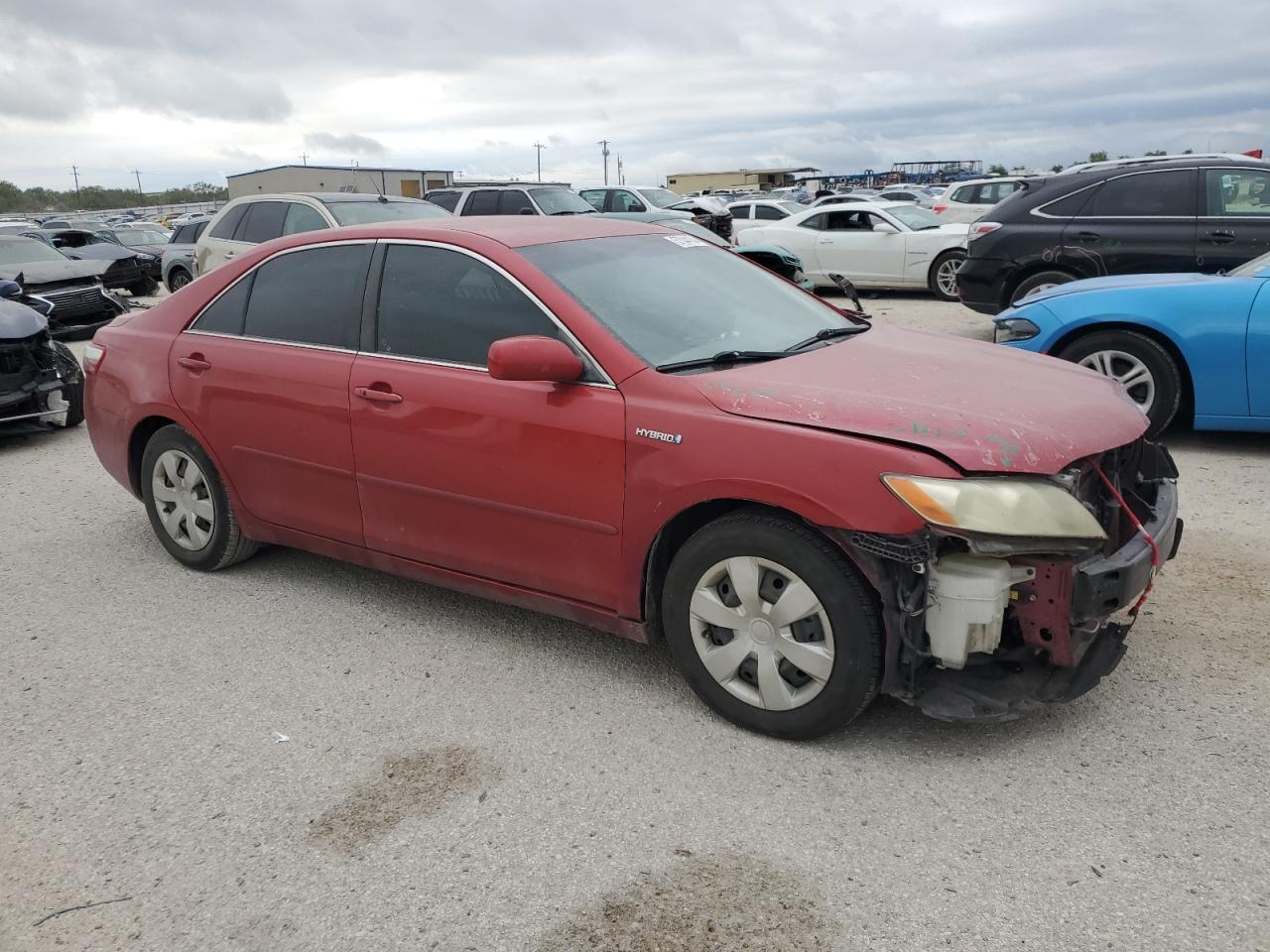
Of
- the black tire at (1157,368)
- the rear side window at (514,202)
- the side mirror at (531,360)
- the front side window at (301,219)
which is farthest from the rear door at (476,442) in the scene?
the rear side window at (514,202)

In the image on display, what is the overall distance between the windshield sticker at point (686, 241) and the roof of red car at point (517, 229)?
6 cm

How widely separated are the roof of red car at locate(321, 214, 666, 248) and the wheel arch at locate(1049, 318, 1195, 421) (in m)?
3.36

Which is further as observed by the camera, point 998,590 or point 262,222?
point 262,222

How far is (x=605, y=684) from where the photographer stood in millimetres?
3730

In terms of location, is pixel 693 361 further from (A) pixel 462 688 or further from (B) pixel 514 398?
(A) pixel 462 688

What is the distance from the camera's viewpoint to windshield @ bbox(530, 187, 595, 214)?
15805 mm

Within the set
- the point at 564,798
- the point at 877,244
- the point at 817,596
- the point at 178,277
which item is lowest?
the point at 564,798

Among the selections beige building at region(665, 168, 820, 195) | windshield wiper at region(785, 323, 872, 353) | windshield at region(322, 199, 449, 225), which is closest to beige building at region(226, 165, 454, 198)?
windshield at region(322, 199, 449, 225)

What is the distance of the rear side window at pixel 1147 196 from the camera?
28.8 feet

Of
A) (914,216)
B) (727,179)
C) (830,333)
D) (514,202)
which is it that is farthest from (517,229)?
(727,179)

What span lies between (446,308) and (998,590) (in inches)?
88.9

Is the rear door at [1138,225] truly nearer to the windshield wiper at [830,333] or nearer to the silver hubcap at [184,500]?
the windshield wiper at [830,333]

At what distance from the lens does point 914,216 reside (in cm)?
1520

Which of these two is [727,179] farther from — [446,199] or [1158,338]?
[1158,338]
